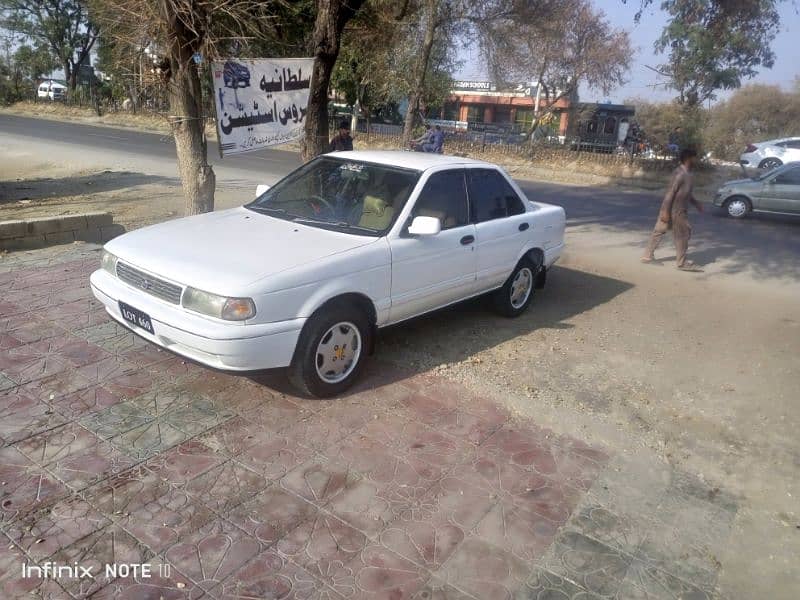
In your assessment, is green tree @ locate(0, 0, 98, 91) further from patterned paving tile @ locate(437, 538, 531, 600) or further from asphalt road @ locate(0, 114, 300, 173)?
patterned paving tile @ locate(437, 538, 531, 600)

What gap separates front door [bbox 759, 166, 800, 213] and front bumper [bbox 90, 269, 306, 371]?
554 inches

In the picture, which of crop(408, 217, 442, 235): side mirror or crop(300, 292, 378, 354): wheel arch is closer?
crop(300, 292, 378, 354): wheel arch

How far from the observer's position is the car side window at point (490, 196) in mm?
5715

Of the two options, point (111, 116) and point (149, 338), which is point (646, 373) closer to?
point (149, 338)

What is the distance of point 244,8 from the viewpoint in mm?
7121

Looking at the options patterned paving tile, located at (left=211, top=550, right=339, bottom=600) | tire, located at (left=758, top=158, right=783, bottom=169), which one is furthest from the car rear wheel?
patterned paving tile, located at (left=211, top=550, right=339, bottom=600)

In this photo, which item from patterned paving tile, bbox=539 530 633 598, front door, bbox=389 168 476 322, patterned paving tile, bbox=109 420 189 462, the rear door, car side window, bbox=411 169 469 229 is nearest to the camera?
patterned paving tile, bbox=539 530 633 598

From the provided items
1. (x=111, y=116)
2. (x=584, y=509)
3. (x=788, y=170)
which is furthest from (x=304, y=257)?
(x=111, y=116)

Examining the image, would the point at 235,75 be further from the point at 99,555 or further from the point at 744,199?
the point at 744,199

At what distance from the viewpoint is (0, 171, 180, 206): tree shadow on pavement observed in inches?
495

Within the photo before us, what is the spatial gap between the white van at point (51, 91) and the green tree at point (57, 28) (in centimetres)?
121

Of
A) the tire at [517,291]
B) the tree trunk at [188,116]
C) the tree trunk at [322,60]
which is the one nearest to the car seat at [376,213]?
the tire at [517,291]

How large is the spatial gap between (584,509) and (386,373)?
1941 millimetres

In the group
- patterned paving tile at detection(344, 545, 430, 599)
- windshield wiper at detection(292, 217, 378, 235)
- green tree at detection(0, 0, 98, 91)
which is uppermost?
green tree at detection(0, 0, 98, 91)
